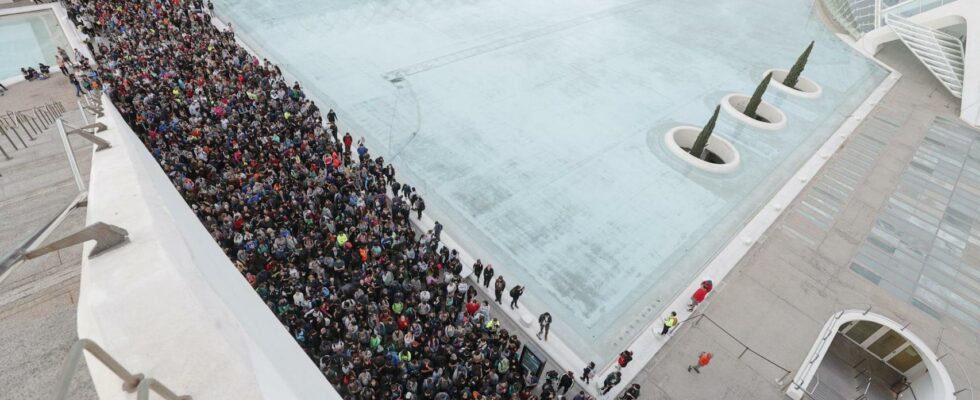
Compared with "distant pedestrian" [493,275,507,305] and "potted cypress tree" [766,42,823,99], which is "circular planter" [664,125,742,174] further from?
"distant pedestrian" [493,275,507,305]

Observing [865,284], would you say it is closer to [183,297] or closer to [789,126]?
[789,126]

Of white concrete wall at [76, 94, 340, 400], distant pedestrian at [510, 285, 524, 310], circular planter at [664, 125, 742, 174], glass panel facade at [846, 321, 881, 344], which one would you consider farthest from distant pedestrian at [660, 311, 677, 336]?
white concrete wall at [76, 94, 340, 400]

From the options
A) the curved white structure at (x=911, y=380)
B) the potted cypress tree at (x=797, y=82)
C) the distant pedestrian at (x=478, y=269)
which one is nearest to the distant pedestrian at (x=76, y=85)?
the distant pedestrian at (x=478, y=269)

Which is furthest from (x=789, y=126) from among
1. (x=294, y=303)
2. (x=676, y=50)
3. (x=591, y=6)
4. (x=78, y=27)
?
(x=78, y=27)

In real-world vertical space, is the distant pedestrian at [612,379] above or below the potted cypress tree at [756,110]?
below

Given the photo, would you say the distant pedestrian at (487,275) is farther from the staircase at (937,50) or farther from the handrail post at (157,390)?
the staircase at (937,50)

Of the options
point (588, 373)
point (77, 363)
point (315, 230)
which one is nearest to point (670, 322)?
point (588, 373)
